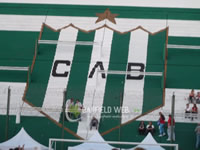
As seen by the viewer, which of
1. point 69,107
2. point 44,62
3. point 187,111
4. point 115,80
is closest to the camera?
point 69,107

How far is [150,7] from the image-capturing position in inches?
923

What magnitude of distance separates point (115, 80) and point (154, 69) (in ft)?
5.33

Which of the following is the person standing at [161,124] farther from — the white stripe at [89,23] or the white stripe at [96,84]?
the white stripe at [89,23]

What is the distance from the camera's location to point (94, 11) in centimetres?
2344

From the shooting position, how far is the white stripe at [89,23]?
22.3 metres

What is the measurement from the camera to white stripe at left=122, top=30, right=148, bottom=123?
1608 centimetres

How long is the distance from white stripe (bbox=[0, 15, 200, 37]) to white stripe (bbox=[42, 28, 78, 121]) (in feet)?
2.23

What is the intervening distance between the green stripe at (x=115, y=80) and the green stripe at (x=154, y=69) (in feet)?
2.86

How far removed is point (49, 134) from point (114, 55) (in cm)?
588

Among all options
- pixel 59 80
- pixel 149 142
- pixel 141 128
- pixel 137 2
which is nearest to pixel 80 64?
pixel 59 80

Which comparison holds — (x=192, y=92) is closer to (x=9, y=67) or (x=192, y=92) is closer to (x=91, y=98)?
(x=91, y=98)

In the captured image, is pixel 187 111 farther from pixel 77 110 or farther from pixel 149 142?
pixel 77 110

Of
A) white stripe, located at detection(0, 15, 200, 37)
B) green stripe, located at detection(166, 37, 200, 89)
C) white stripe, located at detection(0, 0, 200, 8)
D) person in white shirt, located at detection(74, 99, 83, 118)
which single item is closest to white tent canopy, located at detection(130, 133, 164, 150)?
person in white shirt, located at detection(74, 99, 83, 118)

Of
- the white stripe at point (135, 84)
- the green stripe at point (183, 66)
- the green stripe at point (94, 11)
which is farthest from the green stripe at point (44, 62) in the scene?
the green stripe at point (183, 66)
